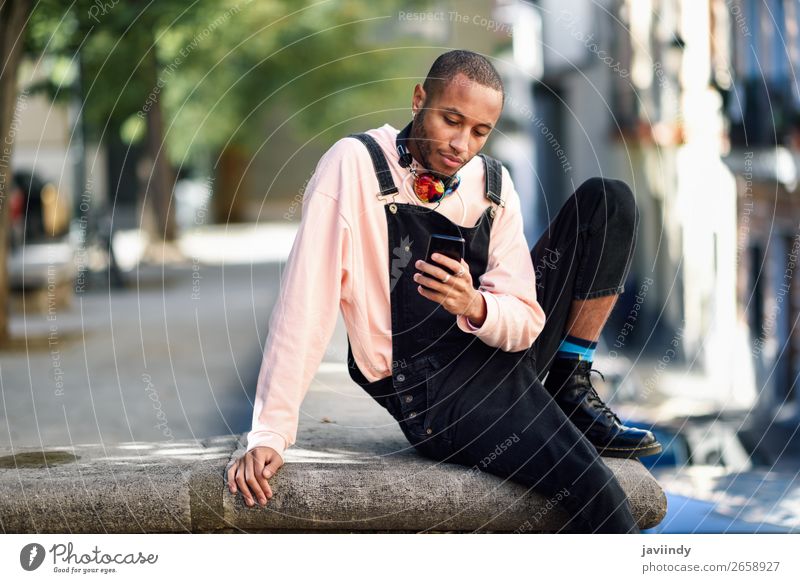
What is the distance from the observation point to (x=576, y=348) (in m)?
3.94

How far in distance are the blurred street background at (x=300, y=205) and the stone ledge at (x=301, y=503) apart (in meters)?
0.86

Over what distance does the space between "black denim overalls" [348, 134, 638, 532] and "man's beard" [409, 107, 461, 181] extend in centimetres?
11

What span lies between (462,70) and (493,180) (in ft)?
1.37

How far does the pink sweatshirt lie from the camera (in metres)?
3.55

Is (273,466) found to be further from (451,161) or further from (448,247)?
(451,161)

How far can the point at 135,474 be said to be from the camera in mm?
3682

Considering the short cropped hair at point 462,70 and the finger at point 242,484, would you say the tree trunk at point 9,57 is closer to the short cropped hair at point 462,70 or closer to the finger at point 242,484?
the finger at point 242,484

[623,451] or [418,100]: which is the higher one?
[418,100]

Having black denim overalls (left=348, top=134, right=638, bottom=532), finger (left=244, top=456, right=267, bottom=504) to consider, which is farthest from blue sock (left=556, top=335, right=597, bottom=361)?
finger (left=244, top=456, right=267, bottom=504)

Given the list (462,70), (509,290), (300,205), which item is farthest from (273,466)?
(300,205)

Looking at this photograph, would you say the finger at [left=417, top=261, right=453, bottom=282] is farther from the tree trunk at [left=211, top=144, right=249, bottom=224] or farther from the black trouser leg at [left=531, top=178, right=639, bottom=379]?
the tree trunk at [left=211, top=144, right=249, bottom=224]

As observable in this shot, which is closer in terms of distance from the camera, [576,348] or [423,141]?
[423,141]
